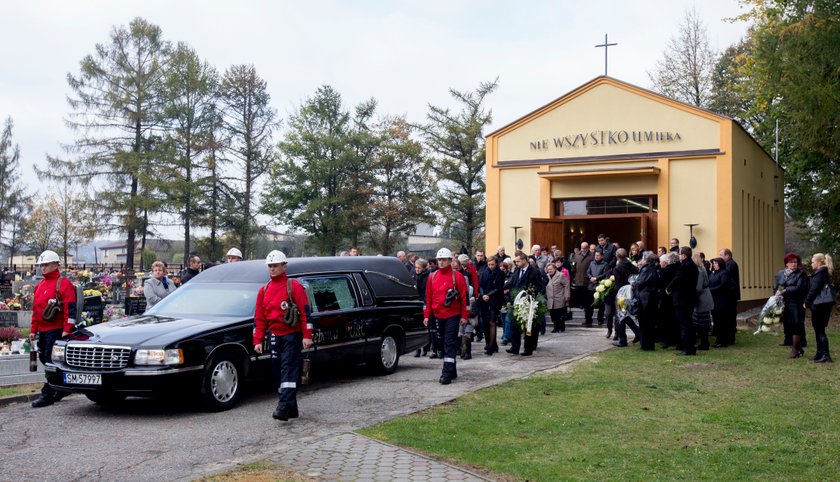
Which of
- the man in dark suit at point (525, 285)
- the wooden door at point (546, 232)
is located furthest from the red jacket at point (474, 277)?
the wooden door at point (546, 232)

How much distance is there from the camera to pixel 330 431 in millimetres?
9062

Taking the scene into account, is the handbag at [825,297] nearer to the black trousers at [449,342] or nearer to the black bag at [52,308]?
the black trousers at [449,342]

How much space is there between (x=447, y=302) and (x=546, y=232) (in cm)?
1363

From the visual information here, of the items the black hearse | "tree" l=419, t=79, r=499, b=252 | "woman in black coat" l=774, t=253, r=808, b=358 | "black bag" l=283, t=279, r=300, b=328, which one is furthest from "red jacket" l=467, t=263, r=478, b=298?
"tree" l=419, t=79, r=499, b=252

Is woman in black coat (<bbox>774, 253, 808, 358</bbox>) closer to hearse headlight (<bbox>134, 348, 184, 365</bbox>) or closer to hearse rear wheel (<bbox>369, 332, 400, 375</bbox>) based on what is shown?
hearse rear wheel (<bbox>369, 332, 400, 375</bbox>)

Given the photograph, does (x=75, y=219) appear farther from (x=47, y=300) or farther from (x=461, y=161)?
(x=47, y=300)

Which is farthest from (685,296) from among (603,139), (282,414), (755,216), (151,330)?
(755,216)

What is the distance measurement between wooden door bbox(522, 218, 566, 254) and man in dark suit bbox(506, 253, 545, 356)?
954cm

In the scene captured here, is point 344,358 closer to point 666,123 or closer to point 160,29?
point 666,123

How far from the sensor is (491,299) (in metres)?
Answer: 15.7

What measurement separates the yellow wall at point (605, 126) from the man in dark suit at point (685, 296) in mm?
10395

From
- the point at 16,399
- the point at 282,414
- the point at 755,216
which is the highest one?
the point at 755,216

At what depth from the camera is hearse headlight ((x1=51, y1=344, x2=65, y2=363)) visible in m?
10.3

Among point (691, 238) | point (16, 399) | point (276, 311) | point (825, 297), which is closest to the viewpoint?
point (276, 311)
